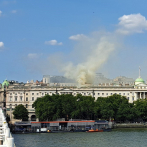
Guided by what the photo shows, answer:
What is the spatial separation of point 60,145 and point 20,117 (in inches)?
2585

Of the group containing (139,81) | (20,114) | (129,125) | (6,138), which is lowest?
(129,125)

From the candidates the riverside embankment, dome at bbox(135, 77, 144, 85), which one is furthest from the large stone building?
the riverside embankment

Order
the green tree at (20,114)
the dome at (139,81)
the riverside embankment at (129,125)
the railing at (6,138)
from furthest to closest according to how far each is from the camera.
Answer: the dome at (139,81) → the green tree at (20,114) → the riverside embankment at (129,125) → the railing at (6,138)

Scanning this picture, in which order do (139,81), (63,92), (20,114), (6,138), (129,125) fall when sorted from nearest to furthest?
(6,138) → (129,125) → (20,114) → (63,92) → (139,81)

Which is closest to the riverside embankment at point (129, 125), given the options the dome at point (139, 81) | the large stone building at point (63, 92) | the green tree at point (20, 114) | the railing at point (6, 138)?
the green tree at point (20, 114)

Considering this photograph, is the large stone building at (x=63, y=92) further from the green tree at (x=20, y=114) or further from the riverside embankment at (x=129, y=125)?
the riverside embankment at (x=129, y=125)

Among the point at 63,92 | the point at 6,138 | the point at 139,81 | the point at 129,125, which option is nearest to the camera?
the point at 6,138

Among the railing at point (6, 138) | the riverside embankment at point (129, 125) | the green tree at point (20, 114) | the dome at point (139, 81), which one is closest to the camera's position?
the railing at point (6, 138)

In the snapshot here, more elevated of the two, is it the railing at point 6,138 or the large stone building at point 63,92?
the large stone building at point 63,92

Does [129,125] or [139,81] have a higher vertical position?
[139,81]

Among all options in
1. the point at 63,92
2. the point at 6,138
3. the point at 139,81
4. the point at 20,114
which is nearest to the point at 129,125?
the point at 20,114

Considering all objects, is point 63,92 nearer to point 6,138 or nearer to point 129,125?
point 129,125

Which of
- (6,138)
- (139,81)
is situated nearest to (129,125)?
(139,81)

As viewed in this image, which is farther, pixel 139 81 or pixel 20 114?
pixel 139 81
